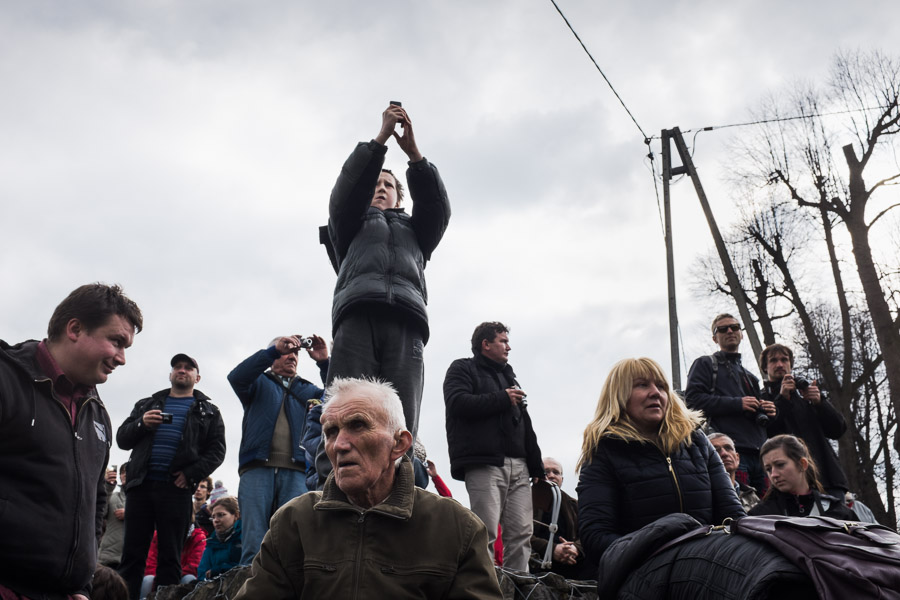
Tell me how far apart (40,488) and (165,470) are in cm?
346

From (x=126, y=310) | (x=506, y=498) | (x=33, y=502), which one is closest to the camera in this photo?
(x=33, y=502)

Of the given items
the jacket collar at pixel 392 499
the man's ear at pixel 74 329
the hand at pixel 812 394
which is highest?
the hand at pixel 812 394

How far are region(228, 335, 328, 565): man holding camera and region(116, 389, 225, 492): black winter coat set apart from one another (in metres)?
0.56

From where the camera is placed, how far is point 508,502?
6.37 meters

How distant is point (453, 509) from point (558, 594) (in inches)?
94.4

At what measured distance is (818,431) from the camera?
7195mm

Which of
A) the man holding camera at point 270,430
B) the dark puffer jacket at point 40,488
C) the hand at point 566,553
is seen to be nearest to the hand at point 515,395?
the hand at point 566,553

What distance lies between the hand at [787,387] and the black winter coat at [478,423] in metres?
2.34

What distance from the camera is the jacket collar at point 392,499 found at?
295 centimetres

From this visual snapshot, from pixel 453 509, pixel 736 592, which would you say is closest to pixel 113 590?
pixel 453 509

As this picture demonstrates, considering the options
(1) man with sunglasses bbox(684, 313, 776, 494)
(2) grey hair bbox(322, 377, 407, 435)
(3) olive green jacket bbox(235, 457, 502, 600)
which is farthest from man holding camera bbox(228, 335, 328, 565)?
(1) man with sunglasses bbox(684, 313, 776, 494)

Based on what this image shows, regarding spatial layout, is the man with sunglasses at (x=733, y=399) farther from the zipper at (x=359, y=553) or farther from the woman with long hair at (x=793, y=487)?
the zipper at (x=359, y=553)

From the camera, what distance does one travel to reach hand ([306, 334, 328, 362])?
231 inches

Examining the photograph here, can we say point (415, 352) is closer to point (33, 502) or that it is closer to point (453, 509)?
point (453, 509)
